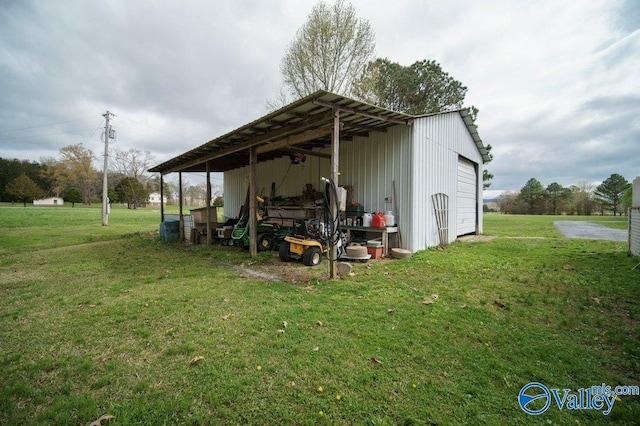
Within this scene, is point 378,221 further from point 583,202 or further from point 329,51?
point 583,202

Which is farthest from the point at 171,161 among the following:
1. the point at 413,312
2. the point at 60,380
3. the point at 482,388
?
the point at 482,388

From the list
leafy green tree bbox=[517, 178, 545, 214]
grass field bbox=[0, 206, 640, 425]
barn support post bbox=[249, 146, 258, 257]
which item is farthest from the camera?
leafy green tree bbox=[517, 178, 545, 214]

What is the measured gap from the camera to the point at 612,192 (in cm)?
3544

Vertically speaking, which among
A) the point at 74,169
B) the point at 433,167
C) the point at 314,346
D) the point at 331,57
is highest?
the point at 331,57

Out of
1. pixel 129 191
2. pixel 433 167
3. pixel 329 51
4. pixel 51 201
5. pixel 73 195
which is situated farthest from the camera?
pixel 129 191

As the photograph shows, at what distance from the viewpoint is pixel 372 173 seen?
8.12 metres

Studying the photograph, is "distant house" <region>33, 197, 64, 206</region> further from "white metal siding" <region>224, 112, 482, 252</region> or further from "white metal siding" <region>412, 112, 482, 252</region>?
"white metal siding" <region>412, 112, 482, 252</region>

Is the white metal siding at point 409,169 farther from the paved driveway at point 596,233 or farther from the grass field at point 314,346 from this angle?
the paved driveway at point 596,233

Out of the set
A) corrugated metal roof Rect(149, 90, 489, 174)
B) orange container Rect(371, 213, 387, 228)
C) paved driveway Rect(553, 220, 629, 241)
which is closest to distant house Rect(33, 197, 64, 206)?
corrugated metal roof Rect(149, 90, 489, 174)

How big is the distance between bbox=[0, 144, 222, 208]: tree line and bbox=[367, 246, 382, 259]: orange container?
43004mm

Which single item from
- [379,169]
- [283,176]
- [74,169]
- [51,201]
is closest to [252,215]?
[379,169]

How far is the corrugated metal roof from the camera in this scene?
5.35m

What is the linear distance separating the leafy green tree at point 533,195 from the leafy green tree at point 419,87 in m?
31.3

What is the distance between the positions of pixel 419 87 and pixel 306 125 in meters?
16.4
